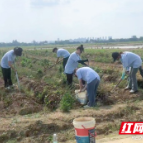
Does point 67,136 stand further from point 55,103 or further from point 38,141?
point 55,103

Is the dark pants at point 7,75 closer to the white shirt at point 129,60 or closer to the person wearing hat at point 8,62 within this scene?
the person wearing hat at point 8,62

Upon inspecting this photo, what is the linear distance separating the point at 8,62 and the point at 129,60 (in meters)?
3.86

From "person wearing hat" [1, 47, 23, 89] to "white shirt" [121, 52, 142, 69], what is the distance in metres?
3.20

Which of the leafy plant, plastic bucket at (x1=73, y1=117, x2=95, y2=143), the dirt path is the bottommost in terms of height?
the dirt path

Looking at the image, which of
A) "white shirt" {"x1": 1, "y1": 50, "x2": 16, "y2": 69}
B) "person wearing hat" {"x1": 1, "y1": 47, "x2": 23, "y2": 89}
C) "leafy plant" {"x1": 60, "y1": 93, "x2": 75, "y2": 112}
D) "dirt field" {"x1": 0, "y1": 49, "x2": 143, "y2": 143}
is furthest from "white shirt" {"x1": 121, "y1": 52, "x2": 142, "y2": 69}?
"white shirt" {"x1": 1, "y1": 50, "x2": 16, "y2": 69}

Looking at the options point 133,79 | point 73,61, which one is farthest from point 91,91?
point 133,79

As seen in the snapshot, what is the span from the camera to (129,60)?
7652 mm

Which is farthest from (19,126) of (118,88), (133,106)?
(118,88)

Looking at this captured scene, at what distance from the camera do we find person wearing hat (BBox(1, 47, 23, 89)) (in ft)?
27.1

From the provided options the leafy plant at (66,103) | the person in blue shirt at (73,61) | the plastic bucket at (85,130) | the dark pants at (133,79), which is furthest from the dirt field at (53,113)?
the plastic bucket at (85,130)

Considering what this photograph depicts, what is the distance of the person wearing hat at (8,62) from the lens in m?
8.26

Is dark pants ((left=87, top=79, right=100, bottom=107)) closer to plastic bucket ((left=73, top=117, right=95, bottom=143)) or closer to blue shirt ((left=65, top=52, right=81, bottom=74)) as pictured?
blue shirt ((left=65, top=52, right=81, bottom=74))

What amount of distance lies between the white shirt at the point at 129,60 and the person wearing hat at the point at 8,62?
3.20 meters

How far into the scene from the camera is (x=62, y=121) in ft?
18.5
